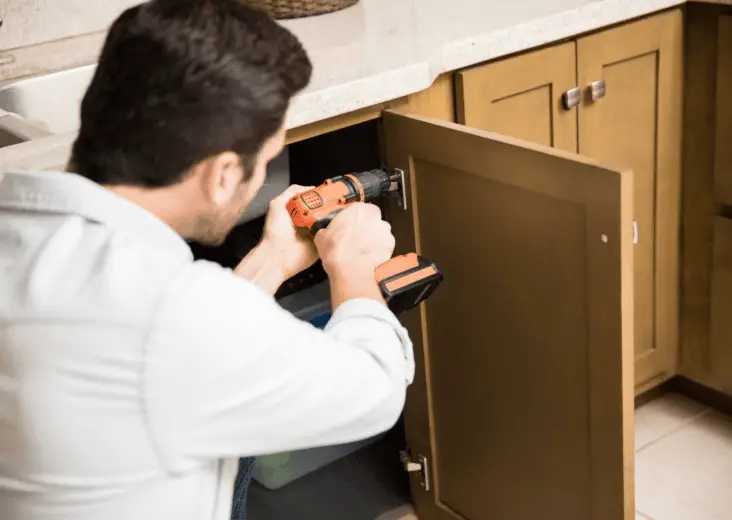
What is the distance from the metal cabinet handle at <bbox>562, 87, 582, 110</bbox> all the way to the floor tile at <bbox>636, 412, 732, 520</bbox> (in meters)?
0.75

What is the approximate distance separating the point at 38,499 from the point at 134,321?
8.5 inches

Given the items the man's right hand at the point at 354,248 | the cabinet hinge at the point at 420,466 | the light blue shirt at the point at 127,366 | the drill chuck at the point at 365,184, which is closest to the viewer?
the light blue shirt at the point at 127,366

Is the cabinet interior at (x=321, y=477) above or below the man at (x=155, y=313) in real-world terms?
below

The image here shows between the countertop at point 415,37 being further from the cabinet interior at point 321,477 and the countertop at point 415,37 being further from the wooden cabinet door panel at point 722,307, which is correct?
the wooden cabinet door panel at point 722,307

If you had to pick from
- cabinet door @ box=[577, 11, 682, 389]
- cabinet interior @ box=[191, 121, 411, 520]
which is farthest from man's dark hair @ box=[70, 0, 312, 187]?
cabinet door @ box=[577, 11, 682, 389]

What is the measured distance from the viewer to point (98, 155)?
90 centimetres

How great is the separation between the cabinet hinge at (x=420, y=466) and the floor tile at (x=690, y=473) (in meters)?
0.42

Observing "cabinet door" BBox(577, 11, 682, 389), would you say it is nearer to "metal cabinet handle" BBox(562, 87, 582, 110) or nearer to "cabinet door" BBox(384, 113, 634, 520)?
"metal cabinet handle" BBox(562, 87, 582, 110)

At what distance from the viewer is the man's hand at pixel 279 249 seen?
127cm

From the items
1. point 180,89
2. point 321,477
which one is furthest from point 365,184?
point 321,477

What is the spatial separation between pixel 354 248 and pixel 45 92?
0.87 metres

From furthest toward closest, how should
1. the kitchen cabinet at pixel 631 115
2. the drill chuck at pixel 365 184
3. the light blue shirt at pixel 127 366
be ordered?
the kitchen cabinet at pixel 631 115 < the drill chuck at pixel 365 184 < the light blue shirt at pixel 127 366

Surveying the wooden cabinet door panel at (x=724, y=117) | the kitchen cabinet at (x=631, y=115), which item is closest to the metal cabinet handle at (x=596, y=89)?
the kitchen cabinet at (x=631, y=115)

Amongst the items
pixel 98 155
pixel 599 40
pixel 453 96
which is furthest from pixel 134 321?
pixel 599 40
